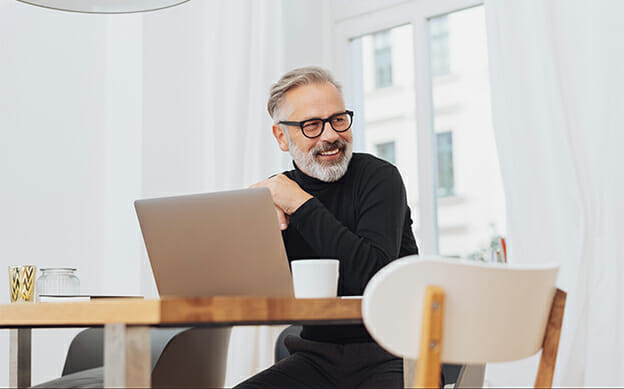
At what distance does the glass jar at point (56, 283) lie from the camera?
1740 millimetres

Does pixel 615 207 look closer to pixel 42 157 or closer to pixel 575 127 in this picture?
pixel 575 127

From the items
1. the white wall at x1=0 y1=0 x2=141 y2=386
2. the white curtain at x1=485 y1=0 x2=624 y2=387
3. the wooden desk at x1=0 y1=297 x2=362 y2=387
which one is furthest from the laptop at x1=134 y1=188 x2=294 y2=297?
the white wall at x1=0 y1=0 x2=141 y2=386

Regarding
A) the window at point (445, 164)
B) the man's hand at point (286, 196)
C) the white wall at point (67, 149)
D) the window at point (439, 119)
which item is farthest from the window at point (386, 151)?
the man's hand at point (286, 196)

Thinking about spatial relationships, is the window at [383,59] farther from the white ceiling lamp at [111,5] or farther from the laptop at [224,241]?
the laptop at [224,241]

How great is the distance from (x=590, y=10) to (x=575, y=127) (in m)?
0.42

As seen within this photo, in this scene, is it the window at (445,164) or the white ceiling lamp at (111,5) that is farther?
the window at (445,164)

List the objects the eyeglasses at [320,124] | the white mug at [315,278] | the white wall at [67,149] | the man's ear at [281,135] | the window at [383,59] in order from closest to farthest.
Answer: the white mug at [315,278]
the eyeglasses at [320,124]
the man's ear at [281,135]
the white wall at [67,149]
the window at [383,59]

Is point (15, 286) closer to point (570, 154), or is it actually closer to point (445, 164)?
point (570, 154)

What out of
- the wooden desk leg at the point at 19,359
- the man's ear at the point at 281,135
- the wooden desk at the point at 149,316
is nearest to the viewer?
the wooden desk at the point at 149,316

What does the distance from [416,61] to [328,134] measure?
1.55 m

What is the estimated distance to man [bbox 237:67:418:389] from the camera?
5.64 feet

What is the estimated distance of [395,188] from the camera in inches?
74.1

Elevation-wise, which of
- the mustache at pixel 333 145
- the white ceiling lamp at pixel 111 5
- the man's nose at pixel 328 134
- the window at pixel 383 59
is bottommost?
the mustache at pixel 333 145

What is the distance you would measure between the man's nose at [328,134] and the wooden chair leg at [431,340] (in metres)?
1.03
